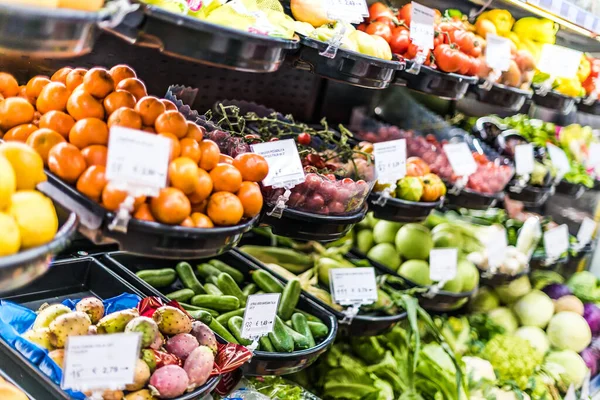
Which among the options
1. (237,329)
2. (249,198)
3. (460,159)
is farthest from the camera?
(460,159)

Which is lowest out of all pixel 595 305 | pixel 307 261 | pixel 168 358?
pixel 595 305

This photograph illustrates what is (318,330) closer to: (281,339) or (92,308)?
(281,339)

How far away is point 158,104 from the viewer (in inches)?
52.0

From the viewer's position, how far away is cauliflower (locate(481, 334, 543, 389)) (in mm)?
2928

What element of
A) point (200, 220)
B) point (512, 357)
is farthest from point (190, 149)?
point (512, 357)

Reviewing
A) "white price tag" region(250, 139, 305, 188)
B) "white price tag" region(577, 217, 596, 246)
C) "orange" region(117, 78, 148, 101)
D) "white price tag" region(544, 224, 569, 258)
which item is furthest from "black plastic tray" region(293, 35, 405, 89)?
"white price tag" region(577, 217, 596, 246)

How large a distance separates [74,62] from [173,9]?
0.77 m

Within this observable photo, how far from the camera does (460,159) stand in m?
2.87

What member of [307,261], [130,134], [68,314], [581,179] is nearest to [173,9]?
[130,134]

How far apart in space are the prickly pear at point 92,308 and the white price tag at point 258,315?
382 mm

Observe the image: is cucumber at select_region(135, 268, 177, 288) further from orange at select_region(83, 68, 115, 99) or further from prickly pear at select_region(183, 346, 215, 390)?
orange at select_region(83, 68, 115, 99)

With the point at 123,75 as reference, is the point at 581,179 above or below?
below

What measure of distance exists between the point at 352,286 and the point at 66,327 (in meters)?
1.14

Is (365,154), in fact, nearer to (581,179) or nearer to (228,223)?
(228,223)
